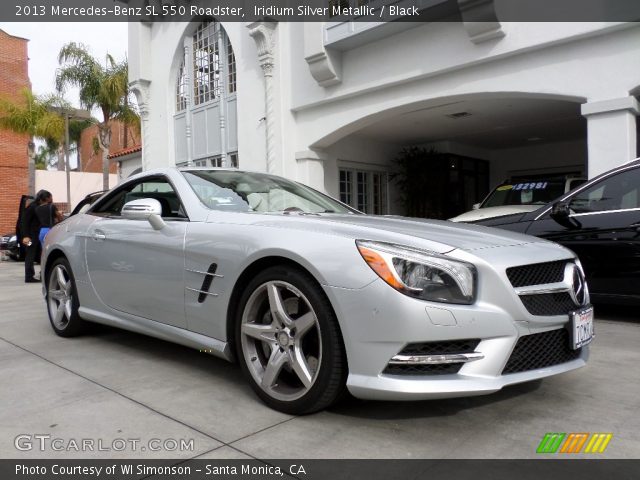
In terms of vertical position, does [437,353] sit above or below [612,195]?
below

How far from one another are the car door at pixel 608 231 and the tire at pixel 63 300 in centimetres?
443

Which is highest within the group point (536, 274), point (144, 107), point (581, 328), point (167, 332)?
point (144, 107)

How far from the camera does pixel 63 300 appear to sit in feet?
15.4

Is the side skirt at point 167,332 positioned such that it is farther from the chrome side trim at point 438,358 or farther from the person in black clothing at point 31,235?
the person in black clothing at point 31,235

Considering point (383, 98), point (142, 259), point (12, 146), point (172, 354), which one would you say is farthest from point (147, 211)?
point (12, 146)

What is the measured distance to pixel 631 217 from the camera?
493 centimetres

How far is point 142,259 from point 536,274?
2.43 metres

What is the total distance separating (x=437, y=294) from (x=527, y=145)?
1442cm

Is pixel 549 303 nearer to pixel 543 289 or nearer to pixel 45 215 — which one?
pixel 543 289

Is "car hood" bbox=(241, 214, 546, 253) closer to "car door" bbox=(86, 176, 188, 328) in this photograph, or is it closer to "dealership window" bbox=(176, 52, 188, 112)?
"car door" bbox=(86, 176, 188, 328)

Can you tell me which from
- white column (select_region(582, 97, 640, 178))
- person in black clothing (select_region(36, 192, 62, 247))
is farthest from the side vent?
person in black clothing (select_region(36, 192, 62, 247))

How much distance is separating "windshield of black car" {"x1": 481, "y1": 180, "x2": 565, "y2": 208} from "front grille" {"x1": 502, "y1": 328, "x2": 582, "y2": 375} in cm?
577
